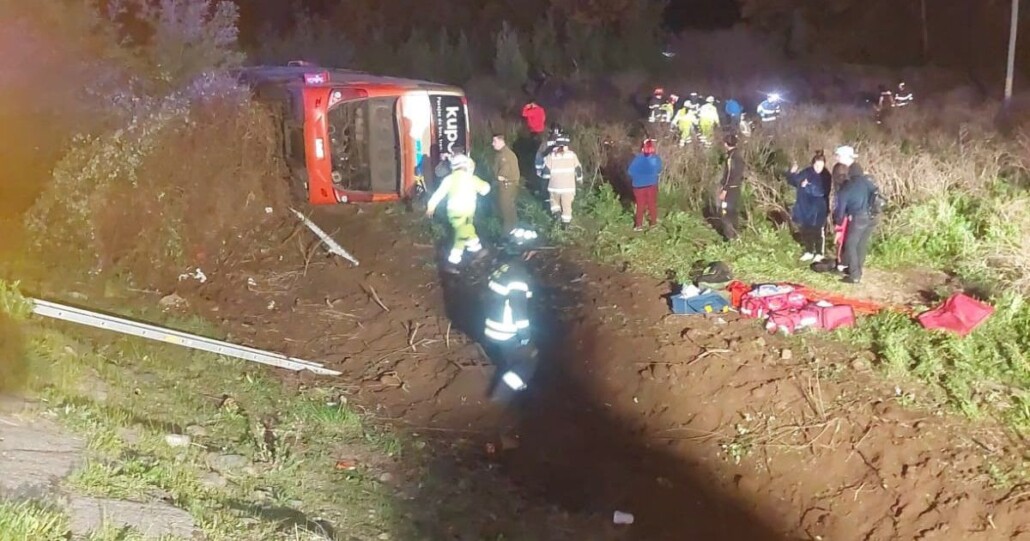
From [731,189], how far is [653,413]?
12.0ft

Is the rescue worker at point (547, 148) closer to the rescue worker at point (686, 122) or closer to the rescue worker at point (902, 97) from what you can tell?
the rescue worker at point (686, 122)

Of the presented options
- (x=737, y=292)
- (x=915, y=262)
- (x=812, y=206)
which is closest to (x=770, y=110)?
(x=812, y=206)

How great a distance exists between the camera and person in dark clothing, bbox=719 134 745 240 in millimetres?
10023

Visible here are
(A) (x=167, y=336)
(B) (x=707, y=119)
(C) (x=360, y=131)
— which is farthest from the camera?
(B) (x=707, y=119)

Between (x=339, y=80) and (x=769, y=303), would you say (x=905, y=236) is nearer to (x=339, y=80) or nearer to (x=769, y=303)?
(x=769, y=303)

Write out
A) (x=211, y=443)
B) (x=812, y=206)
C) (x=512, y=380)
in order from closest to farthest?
(x=211, y=443)
(x=512, y=380)
(x=812, y=206)

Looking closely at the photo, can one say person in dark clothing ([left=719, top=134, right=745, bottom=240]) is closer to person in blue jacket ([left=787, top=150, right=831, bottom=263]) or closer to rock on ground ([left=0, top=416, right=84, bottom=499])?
person in blue jacket ([left=787, top=150, right=831, bottom=263])

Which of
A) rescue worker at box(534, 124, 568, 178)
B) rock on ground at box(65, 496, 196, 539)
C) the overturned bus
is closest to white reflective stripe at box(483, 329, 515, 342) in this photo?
rock on ground at box(65, 496, 196, 539)

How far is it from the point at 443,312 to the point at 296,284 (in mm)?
1982


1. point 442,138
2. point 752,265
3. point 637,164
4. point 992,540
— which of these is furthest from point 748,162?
point 992,540

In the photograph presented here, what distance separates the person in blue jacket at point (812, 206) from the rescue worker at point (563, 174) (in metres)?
2.56

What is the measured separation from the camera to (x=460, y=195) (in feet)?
31.4

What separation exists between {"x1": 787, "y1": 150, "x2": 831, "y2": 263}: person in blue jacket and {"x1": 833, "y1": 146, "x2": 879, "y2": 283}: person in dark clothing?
58 centimetres

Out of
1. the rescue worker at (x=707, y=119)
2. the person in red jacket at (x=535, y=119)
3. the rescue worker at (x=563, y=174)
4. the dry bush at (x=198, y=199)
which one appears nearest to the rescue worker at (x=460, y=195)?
the rescue worker at (x=563, y=174)
